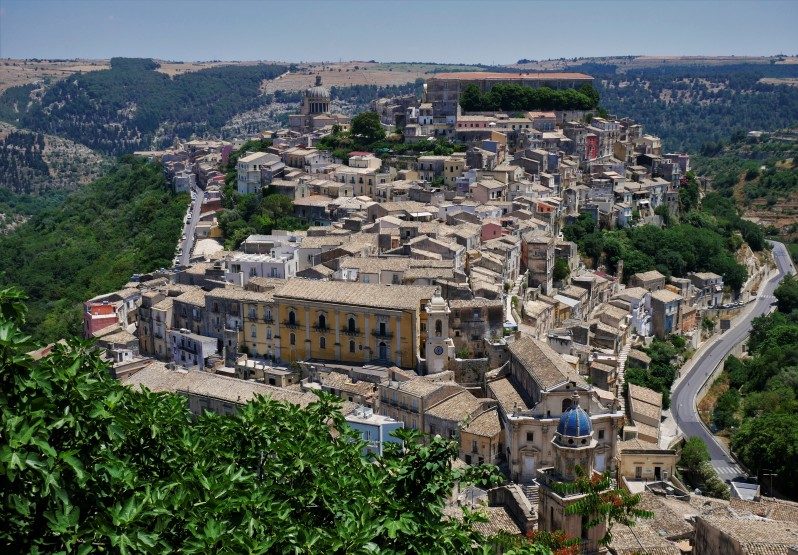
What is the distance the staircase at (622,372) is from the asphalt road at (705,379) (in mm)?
3488

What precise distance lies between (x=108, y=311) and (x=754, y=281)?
50.8 metres

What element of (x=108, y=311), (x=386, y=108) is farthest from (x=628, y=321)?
(x=386, y=108)

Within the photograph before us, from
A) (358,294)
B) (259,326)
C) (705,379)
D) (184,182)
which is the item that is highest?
(358,294)

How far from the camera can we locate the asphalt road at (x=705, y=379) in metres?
40.9

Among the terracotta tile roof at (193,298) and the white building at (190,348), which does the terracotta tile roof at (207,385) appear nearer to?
the white building at (190,348)

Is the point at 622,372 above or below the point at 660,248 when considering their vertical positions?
below

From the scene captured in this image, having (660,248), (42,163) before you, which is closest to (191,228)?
(660,248)

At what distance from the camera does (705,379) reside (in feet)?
171

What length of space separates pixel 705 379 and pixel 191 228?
35206 mm

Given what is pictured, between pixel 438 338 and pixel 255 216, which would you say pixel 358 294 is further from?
pixel 255 216

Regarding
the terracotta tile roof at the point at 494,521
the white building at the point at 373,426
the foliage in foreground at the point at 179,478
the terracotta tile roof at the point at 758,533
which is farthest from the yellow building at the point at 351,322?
the foliage in foreground at the point at 179,478

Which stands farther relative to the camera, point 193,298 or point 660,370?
point 660,370

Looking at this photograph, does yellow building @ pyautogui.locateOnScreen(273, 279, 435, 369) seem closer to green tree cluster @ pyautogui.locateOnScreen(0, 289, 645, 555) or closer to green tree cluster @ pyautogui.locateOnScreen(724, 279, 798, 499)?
green tree cluster @ pyautogui.locateOnScreen(724, 279, 798, 499)

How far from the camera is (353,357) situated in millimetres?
37438
